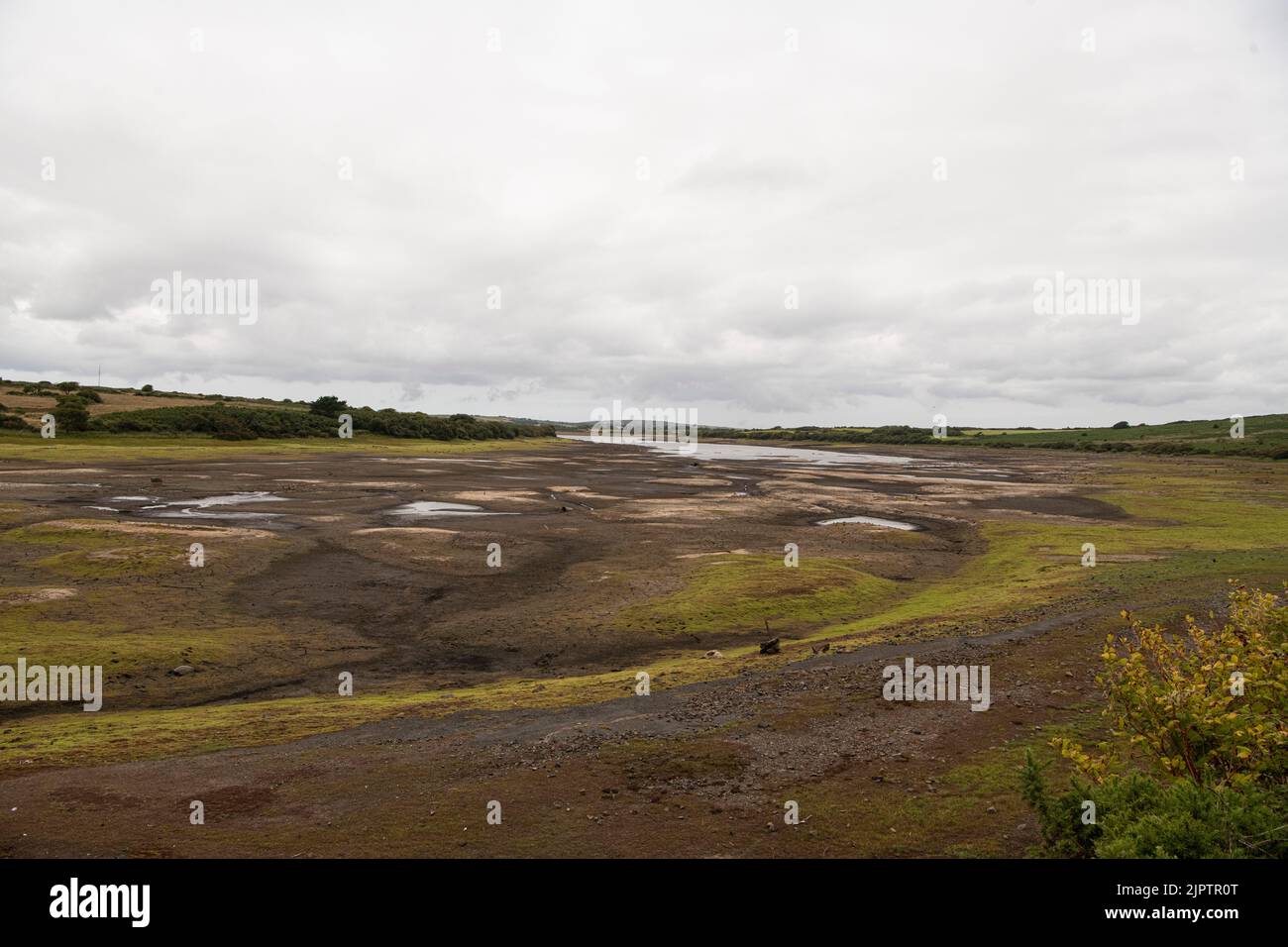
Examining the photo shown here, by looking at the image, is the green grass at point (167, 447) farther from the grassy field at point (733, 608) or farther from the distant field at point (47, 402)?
the grassy field at point (733, 608)

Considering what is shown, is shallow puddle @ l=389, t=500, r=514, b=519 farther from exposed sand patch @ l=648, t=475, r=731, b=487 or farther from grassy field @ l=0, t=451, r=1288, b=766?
exposed sand patch @ l=648, t=475, r=731, b=487

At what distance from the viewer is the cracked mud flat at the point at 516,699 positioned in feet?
35.8

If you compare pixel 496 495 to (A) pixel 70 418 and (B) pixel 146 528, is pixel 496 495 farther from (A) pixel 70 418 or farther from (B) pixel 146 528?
(A) pixel 70 418

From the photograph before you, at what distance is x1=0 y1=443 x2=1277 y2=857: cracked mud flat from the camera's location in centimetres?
1092

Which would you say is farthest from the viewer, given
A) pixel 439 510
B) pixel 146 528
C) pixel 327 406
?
pixel 327 406

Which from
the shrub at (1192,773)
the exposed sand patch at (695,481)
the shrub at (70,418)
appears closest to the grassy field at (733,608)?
the shrub at (1192,773)

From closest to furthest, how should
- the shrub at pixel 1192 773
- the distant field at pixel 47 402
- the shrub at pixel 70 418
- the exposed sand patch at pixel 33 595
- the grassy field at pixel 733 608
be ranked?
the shrub at pixel 1192 773, the grassy field at pixel 733 608, the exposed sand patch at pixel 33 595, the shrub at pixel 70 418, the distant field at pixel 47 402

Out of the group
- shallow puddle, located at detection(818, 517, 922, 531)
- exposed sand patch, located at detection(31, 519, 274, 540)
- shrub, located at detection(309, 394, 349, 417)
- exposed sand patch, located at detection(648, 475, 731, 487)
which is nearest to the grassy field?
exposed sand patch, located at detection(31, 519, 274, 540)

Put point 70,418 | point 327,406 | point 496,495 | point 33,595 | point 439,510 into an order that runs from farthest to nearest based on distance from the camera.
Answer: point 327,406 → point 70,418 → point 496,495 → point 439,510 → point 33,595

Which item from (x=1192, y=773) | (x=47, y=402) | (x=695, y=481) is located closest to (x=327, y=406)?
(x=47, y=402)

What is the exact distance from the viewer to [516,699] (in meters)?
18.2
